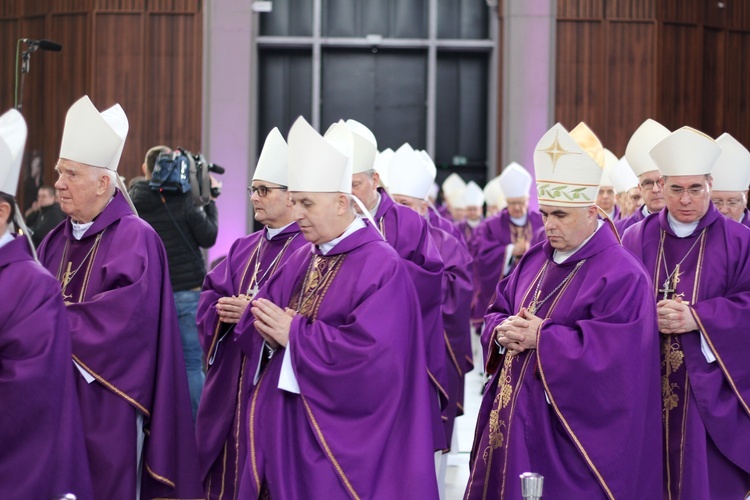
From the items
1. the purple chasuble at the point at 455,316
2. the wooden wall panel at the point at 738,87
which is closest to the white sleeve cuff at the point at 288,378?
the purple chasuble at the point at 455,316

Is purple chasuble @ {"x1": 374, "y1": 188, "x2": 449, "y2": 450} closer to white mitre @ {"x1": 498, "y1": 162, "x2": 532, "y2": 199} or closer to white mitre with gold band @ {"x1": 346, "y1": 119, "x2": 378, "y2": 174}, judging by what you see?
white mitre with gold band @ {"x1": 346, "y1": 119, "x2": 378, "y2": 174}

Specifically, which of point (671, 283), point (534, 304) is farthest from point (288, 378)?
point (671, 283)

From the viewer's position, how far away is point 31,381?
389 centimetres

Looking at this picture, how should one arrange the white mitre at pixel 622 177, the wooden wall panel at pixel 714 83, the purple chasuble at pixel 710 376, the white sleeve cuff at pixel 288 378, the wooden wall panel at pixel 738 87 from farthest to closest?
the wooden wall panel at pixel 738 87 < the wooden wall panel at pixel 714 83 < the white mitre at pixel 622 177 < the purple chasuble at pixel 710 376 < the white sleeve cuff at pixel 288 378

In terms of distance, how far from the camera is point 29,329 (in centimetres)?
390

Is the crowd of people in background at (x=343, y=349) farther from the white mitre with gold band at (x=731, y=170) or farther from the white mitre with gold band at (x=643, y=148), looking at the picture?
the white mitre with gold band at (x=643, y=148)

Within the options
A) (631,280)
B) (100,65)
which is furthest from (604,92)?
(631,280)

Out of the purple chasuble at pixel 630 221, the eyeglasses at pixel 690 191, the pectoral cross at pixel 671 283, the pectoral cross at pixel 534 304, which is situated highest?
the eyeglasses at pixel 690 191

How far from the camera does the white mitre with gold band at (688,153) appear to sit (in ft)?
18.0

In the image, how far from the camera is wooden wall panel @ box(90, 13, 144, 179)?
15.6 metres

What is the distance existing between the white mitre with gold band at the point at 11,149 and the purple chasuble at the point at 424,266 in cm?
247

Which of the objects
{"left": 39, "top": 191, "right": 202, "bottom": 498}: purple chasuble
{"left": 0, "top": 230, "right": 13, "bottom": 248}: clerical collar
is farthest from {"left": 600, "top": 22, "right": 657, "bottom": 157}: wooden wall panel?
{"left": 0, "top": 230, "right": 13, "bottom": 248}: clerical collar

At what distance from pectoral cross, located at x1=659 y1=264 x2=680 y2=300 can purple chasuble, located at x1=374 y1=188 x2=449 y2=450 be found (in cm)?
125

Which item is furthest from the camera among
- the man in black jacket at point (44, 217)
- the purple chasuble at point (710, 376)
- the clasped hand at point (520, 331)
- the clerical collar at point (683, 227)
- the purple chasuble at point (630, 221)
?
the man in black jacket at point (44, 217)
